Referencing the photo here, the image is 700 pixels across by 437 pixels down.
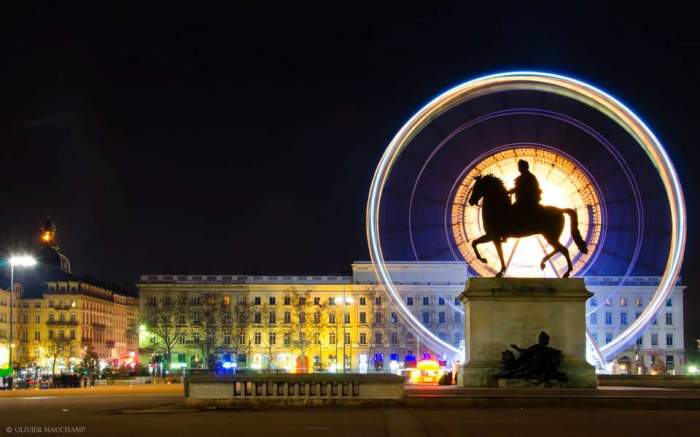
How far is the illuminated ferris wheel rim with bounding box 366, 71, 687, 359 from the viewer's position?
4619 cm

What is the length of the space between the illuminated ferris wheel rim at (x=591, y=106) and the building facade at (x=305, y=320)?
86208mm

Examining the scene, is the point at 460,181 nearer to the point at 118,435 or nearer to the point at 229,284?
the point at 118,435

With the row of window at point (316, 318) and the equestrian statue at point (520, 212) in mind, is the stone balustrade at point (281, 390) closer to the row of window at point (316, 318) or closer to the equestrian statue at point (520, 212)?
the equestrian statue at point (520, 212)

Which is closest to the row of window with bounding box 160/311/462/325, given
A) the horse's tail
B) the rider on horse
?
the horse's tail

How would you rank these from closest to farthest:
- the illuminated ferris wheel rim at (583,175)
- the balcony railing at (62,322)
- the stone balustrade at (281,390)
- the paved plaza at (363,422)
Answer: the paved plaza at (363,422) < the stone balustrade at (281,390) < the illuminated ferris wheel rim at (583,175) < the balcony railing at (62,322)

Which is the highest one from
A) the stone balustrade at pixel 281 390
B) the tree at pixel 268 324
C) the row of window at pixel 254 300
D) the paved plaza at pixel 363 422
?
the row of window at pixel 254 300

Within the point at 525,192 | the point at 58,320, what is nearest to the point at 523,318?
the point at 525,192

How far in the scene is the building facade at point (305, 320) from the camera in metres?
140

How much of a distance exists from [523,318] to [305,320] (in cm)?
11316

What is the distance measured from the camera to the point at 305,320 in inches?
5782

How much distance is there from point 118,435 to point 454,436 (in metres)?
6.35

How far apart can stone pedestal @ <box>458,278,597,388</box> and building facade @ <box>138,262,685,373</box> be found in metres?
100.0

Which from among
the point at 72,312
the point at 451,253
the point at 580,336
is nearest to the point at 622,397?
the point at 580,336

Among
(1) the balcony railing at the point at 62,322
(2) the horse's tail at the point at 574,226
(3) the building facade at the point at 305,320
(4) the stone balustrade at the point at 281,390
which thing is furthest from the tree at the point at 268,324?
(4) the stone balustrade at the point at 281,390
